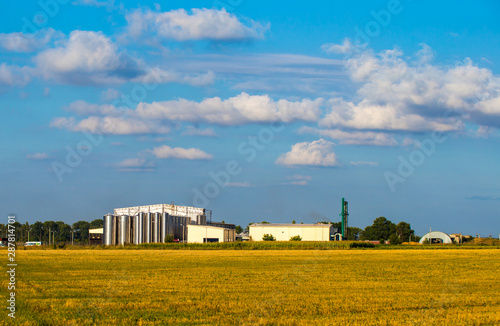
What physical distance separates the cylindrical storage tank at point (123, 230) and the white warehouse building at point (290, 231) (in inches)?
1179

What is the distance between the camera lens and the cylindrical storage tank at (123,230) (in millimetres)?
127562

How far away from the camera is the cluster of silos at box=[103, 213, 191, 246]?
125m

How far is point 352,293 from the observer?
82.2ft

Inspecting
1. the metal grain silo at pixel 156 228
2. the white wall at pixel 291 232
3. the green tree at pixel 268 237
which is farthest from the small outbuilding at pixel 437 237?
the metal grain silo at pixel 156 228

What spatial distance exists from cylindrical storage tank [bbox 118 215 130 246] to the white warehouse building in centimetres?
2994

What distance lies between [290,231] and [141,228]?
35497 mm

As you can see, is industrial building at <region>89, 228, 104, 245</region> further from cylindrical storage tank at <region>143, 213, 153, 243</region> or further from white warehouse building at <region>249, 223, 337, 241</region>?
white warehouse building at <region>249, 223, 337, 241</region>

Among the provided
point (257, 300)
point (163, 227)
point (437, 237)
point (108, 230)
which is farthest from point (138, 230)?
point (257, 300)

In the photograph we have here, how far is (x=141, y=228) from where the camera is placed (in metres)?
126

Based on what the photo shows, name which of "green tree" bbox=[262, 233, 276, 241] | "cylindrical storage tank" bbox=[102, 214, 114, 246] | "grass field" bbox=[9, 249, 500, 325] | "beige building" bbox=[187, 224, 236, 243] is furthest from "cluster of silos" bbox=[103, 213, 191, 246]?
"grass field" bbox=[9, 249, 500, 325]

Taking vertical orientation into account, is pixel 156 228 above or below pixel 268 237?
above

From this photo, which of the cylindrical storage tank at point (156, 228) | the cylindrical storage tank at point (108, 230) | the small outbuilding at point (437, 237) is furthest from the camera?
the small outbuilding at point (437, 237)

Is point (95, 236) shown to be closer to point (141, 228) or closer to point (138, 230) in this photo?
point (138, 230)

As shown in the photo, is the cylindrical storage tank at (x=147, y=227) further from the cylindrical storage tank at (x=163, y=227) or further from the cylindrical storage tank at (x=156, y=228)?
the cylindrical storage tank at (x=163, y=227)
